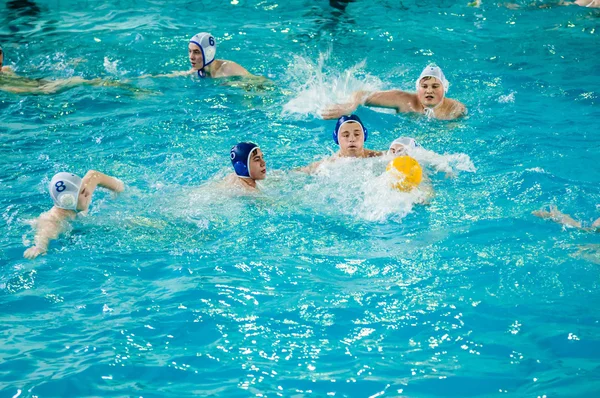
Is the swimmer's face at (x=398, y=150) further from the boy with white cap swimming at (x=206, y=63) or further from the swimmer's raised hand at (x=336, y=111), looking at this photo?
the boy with white cap swimming at (x=206, y=63)

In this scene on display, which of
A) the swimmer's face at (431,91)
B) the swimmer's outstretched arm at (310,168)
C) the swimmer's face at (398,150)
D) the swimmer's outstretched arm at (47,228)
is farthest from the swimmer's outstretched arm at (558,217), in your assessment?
the swimmer's outstretched arm at (47,228)

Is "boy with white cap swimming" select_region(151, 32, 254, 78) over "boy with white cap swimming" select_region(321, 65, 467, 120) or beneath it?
over

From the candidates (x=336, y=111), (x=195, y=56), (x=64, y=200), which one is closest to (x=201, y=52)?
(x=195, y=56)

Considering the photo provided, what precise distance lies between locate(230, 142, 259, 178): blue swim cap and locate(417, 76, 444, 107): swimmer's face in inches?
114

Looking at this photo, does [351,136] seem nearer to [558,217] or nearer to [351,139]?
[351,139]

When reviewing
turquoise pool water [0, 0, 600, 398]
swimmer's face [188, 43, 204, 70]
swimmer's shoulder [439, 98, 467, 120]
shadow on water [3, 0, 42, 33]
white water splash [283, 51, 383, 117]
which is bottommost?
turquoise pool water [0, 0, 600, 398]

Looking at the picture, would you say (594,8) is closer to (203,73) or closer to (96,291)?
(203,73)

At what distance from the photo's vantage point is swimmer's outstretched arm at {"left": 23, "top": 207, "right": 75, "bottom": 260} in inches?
249

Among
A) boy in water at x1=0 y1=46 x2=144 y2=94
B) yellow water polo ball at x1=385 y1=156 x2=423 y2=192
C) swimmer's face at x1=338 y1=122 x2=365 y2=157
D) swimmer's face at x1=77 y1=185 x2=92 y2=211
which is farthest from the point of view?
boy in water at x1=0 y1=46 x2=144 y2=94

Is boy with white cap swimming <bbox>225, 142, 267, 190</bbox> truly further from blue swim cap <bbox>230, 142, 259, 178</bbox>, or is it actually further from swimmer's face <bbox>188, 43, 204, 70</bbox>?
swimmer's face <bbox>188, 43, 204, 70</bbox>

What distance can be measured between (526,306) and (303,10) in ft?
36.2

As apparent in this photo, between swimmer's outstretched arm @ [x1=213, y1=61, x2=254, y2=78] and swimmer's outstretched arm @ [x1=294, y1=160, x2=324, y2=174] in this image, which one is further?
swimmer's outstretched arm @ [x1=213, y1=61, x2=254, y2=78]

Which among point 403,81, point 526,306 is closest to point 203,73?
point 403,81

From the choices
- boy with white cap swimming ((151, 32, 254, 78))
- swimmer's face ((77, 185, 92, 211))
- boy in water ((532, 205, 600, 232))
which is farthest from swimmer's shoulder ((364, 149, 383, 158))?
boy with white cap swimming ((151, 32, 254, 78))
